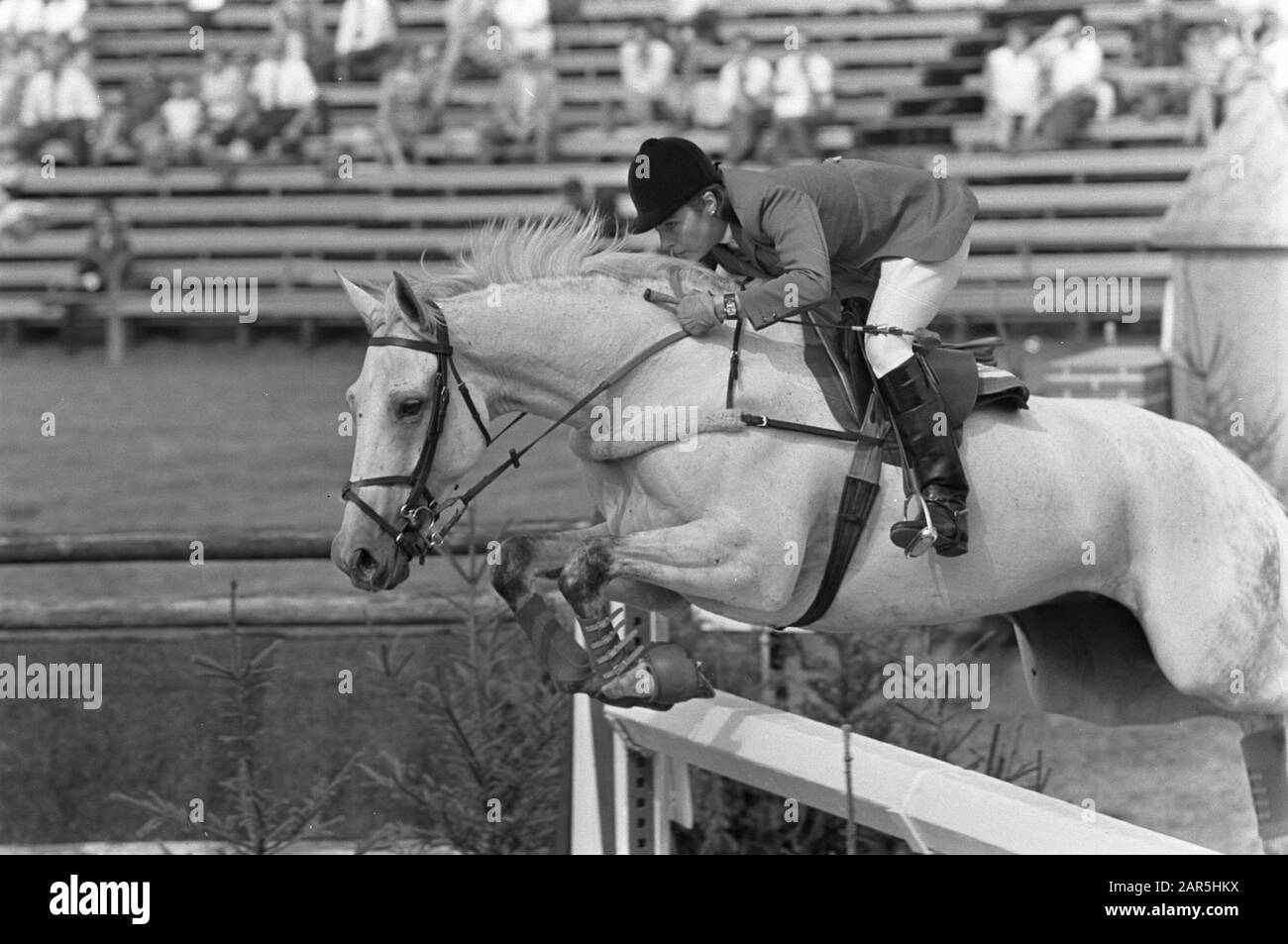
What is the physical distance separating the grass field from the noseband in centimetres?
170

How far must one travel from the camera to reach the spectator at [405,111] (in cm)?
1881

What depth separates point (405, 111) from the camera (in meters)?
19.0

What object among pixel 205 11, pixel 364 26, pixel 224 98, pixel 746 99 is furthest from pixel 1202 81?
pixel 205 11

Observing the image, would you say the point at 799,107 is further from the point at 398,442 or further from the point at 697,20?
the point at 398,442

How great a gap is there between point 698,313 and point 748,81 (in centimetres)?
1387

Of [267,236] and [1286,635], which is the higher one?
[267,236]

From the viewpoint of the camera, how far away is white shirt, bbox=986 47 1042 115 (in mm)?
17406

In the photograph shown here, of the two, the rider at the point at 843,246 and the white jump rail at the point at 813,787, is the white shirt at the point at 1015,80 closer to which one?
the rider at the point at 843,246

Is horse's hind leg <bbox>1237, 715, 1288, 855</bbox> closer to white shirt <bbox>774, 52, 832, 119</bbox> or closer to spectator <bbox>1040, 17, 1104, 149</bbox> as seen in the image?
spectator <bbox>1040, 17, 1104, 149</bbox>

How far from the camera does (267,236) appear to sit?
18.8m
